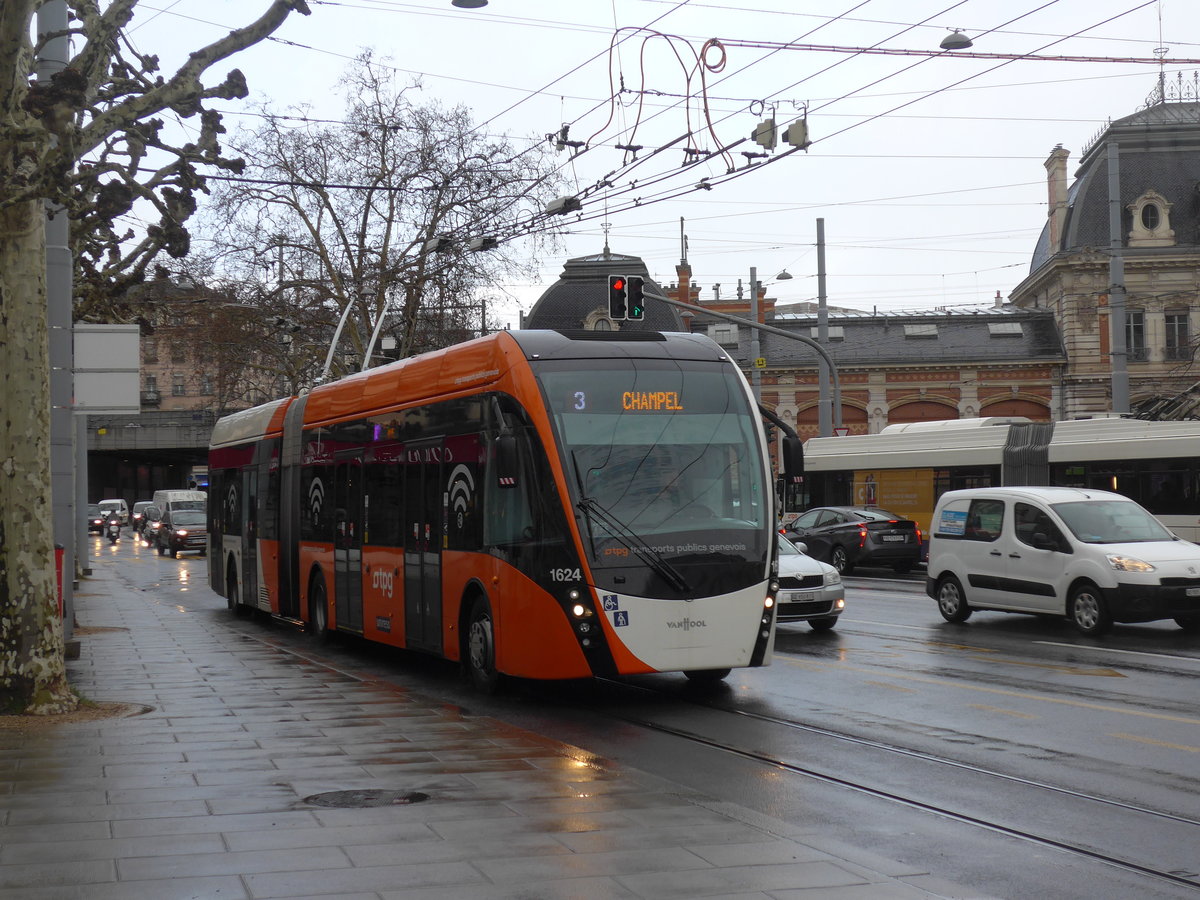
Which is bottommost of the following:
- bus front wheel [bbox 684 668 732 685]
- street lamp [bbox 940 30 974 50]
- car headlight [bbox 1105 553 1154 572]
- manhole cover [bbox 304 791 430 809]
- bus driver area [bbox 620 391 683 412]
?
bus front wheel [bbox 684 668 732 685]

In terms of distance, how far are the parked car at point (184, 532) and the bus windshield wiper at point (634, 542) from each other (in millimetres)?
44043

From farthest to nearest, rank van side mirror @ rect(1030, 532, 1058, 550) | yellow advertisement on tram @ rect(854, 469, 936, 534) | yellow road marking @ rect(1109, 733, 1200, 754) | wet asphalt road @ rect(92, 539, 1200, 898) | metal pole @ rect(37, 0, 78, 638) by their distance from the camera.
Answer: yellow advertisement on tram @ rect(854, 469, 936, 534) → van side mirror @ rect(1030, 532, 1058, 550) → metal pole @ rect(37, 0, 78, 638) → yellow road marking @ rect(1109, 733, 1200, 754) → wet asphalt road @ rect(92, 539, 1200, 898)

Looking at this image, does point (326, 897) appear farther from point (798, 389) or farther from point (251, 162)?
point (798, 389)

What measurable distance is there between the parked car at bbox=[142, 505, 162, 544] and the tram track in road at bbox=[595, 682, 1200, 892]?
50842 millimetres

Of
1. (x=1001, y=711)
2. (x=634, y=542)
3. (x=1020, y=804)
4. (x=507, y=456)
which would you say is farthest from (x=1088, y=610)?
(x=1020, y=804)

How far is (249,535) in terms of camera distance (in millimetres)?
22828

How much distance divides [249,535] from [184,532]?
32721mm

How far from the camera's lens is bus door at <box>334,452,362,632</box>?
16938 millimetres

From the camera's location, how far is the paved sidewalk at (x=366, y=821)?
20.1 feet

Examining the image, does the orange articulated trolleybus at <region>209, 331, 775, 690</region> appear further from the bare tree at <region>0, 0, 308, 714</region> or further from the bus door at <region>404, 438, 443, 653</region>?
the bare tree at <region>0, 0, 308, 714</region>

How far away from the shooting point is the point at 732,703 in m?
12.6

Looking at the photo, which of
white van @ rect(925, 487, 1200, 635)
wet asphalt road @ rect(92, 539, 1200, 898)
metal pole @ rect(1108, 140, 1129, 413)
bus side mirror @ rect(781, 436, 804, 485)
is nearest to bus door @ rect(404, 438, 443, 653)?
wet asphalt road @ rect(92, 539, 1200, 898)

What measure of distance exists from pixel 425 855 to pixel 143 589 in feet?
92.8

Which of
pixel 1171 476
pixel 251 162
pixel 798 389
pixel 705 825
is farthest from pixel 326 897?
pixel 798 389
